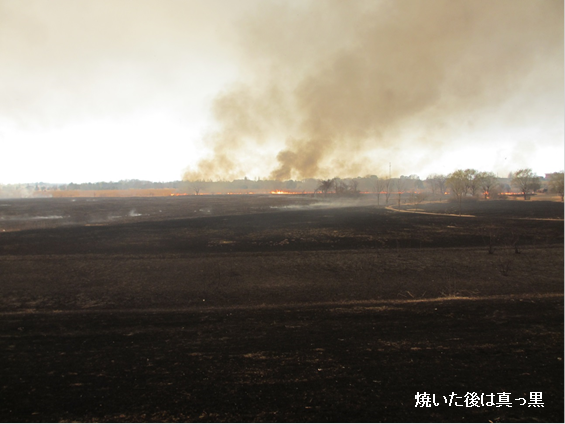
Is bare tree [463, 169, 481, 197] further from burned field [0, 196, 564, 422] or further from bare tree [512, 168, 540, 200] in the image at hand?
burned field [0, 196, 564, 422]

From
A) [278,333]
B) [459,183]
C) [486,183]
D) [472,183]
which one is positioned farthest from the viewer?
[486,183]

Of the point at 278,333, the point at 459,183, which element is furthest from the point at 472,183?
the point at 278,333

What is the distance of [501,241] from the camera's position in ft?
58.1

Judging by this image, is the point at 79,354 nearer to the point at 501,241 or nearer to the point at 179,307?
the point at 179,307

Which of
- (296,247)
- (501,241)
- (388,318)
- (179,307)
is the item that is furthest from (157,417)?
(501,241)

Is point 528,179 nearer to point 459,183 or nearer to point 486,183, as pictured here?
point 486,183

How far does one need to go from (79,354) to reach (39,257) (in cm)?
1084

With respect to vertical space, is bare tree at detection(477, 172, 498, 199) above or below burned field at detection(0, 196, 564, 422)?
above

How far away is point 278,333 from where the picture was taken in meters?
7.24

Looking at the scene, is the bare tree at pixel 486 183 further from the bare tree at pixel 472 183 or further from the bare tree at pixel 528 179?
the bare tree at pixel 528 179

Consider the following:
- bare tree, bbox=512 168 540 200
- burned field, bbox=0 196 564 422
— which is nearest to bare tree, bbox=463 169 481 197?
bare tree, bbox=512 168 540 200

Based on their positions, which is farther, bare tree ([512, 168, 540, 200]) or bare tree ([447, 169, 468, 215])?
bare tree ([512, 168, 540, 200])

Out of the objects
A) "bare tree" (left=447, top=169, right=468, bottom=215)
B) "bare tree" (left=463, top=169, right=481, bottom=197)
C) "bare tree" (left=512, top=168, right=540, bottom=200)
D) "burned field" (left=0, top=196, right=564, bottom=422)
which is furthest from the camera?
"bare tree" (left=512, top=168, right=540, bottom=200)

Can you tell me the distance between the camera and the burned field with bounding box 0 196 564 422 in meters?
4.89
